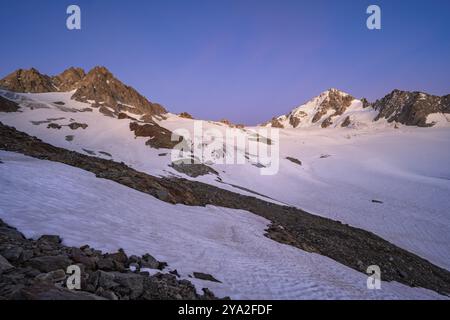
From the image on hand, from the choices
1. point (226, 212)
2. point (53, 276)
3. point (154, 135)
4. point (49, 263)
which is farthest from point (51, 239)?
point (154, 135)

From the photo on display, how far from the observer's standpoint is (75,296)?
5430 millimetres

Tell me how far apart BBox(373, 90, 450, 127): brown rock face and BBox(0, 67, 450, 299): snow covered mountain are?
87.4 meters

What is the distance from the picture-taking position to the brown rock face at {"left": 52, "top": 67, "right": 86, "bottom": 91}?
4753 inches

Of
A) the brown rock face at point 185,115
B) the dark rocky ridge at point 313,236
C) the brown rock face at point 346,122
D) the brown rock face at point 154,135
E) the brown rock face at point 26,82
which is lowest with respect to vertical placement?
the dark rocky ridge at point 313,236

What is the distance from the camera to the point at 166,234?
42.9 feet

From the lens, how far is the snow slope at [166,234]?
945 centimetres

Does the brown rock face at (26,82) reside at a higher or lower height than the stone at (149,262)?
higher

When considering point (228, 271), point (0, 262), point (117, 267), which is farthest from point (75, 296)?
point (228, 271)

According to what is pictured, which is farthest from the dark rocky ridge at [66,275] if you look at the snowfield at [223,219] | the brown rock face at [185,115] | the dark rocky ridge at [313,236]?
the brown rock face at [185,115]

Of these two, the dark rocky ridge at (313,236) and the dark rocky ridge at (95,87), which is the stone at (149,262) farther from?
the dark rocky ridge at (95,87)

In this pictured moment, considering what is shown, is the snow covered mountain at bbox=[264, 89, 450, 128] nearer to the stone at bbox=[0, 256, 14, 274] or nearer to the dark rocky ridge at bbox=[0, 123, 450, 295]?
the dark rocky ridge at bbox=[0, 123, 450, 295]

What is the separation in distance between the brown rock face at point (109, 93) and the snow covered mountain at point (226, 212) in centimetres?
2805
